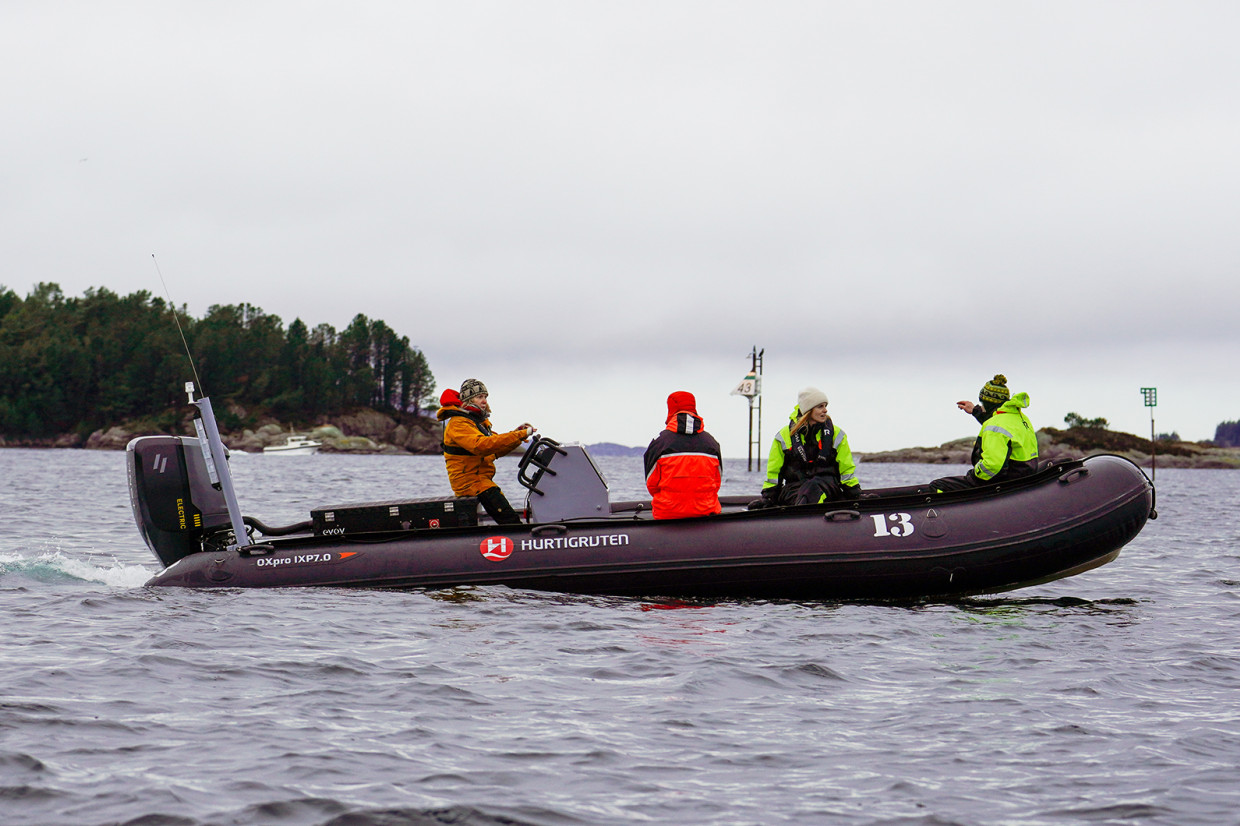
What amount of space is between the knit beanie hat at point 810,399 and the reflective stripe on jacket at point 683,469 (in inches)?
34.0

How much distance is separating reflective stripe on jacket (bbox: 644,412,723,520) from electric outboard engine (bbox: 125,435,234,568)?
436cm

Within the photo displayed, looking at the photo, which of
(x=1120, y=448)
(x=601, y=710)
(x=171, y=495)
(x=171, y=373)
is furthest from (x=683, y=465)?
(x=1120, y=448)

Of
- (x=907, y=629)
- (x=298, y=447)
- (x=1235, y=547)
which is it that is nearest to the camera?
(x=907, y=629)

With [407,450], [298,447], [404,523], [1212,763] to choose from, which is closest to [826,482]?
[404,523]

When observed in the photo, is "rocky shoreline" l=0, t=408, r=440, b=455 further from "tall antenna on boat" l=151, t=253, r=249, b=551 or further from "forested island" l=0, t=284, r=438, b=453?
"tall antenna on boat" l=151, t=253, r=249, b=551

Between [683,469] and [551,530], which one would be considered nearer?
[683,469]

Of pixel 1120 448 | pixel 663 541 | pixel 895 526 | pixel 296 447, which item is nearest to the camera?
pixel 895 526

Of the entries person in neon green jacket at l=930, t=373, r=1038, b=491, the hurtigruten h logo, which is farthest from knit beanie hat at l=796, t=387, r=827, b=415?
the hurtigruten h logo

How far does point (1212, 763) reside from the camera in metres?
5.47

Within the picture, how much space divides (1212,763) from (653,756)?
2754mm

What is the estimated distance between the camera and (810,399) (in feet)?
33.7

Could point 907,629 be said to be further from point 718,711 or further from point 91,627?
point 91,627

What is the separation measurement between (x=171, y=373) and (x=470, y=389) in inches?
4200

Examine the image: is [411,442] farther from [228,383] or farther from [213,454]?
[213,454]
